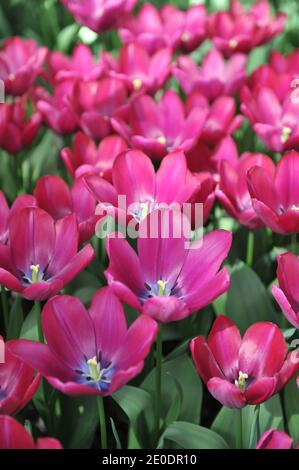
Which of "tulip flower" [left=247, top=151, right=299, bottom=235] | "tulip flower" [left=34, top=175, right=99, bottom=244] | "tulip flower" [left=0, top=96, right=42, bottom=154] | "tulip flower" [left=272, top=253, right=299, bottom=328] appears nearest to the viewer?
"tulip flower" [left=272, top=253, right=299, bottom=328]

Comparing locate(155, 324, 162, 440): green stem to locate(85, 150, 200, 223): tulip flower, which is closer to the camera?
locate(155, 324, 162, 440): green stem

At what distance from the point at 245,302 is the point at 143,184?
0.99 feet

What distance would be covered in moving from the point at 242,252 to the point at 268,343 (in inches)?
24.4

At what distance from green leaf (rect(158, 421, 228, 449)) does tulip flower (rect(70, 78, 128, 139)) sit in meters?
0.80

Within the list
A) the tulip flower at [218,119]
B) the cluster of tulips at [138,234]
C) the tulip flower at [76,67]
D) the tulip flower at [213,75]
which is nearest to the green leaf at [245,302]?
the cluster of tulips at [138,234]

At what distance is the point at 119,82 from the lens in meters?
1.84

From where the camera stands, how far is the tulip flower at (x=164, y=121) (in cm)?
172

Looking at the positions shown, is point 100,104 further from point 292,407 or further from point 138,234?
point 292,407

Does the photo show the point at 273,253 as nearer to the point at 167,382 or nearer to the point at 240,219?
the point at 240,219

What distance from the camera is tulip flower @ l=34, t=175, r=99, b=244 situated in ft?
4.62

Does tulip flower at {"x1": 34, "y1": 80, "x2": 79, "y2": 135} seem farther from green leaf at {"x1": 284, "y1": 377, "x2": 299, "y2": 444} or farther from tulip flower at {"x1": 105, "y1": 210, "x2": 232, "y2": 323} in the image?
green leaf at {"x1": 284, "y1": 377, "x2": 299, "y2": 444}

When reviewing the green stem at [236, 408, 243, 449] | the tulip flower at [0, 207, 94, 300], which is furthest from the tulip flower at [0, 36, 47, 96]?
the green stem at [236, 408, 243, 449]

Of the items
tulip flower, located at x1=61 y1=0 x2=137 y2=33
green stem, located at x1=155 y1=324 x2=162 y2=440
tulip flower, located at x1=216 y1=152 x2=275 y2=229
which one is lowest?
green stem, located at x1=155 y1=324 x2=162 y2=440

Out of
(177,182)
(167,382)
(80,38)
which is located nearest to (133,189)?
(177,182)
